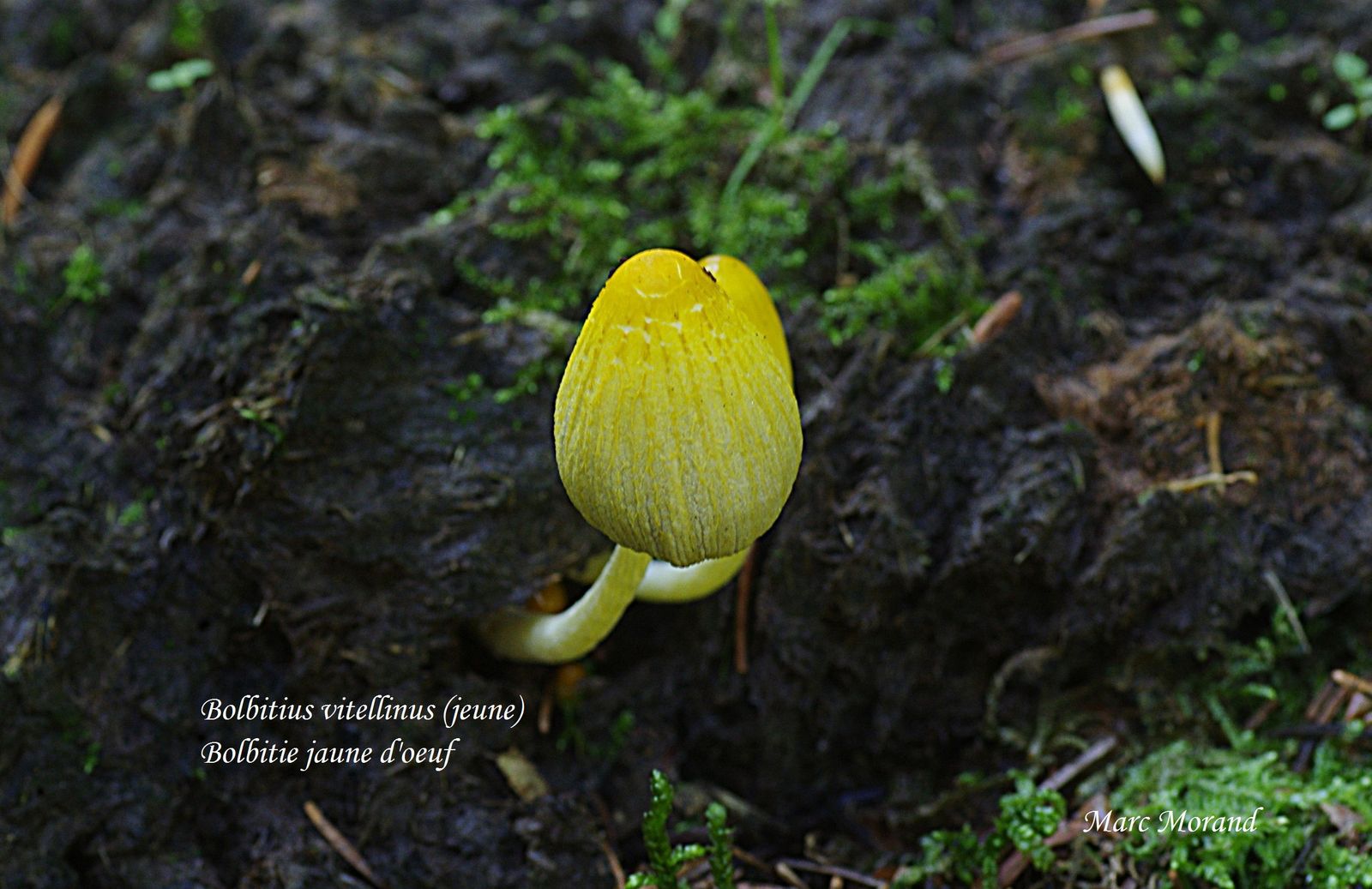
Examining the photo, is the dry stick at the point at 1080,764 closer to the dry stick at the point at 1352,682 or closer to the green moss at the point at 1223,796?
the green moss at the point at 1223,796

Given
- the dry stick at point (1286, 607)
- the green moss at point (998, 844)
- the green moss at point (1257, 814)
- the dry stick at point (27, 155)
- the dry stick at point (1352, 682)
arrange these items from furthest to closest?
the dry stick at point (27, 155) < the dry stick at point (1286, 607) < the dry stick at point (1352, 682) < the green moss at point (998, 844) < the green moss at point (1257, 814)

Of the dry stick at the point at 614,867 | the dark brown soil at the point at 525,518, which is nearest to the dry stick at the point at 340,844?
the dark brown soil at the point at 525,518

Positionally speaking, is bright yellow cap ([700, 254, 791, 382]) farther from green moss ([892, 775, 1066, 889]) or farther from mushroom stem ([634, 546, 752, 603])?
green moss ([892, 775, 1066, 889])

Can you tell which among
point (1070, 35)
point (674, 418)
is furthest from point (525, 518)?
point (1070, 35)

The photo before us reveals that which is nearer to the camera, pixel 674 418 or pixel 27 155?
pixel 674 418

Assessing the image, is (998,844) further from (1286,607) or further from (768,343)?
(768,343)

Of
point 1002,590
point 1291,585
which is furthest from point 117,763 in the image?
point 1291,585

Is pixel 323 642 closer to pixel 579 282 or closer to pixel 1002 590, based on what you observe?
pixel 579 282
